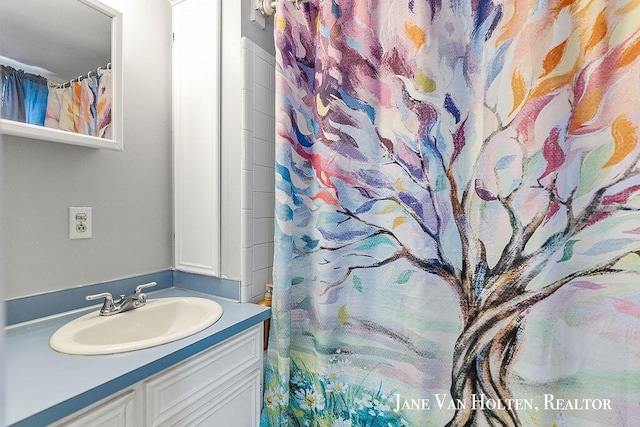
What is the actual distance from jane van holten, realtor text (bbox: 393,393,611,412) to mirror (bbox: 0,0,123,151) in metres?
1.45

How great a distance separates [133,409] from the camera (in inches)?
32.6

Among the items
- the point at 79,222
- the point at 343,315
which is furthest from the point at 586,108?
the point at 79,222

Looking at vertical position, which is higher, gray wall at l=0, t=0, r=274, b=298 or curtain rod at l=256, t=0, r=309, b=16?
curtain rod at l=256, t=0, r=309, b=16

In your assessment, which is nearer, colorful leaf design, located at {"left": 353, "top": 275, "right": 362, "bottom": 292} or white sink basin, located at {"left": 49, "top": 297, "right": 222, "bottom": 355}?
white sink basin, located at {"left": 49, "top": 297, "right": 222, "bottom": 355}

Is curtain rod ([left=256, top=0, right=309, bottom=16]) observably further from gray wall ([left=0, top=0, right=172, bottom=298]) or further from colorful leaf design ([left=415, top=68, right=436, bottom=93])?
colorful leaf design ([left=415, top=68, right=436, bottom=93])

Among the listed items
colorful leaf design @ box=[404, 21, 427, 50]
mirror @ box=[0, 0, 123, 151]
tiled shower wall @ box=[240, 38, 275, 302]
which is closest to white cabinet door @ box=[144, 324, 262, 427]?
tiled shower wall @ box=[240, 38, 275, 302]

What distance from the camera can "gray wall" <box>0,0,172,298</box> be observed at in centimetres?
100

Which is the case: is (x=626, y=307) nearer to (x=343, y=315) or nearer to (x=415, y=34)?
(x=343, y=315)

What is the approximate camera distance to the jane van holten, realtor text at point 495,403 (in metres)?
0.98

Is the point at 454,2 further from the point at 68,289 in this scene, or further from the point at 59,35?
the point at 68,289

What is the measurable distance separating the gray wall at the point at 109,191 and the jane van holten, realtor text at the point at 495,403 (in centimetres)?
120

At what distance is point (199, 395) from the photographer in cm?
100

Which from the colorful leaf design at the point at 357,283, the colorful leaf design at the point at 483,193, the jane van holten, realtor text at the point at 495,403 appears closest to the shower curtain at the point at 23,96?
the colorful leaf design at the point at 357,283

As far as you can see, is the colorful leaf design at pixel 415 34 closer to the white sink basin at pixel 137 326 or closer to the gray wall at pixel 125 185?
the gray wall at pixel 125 185
